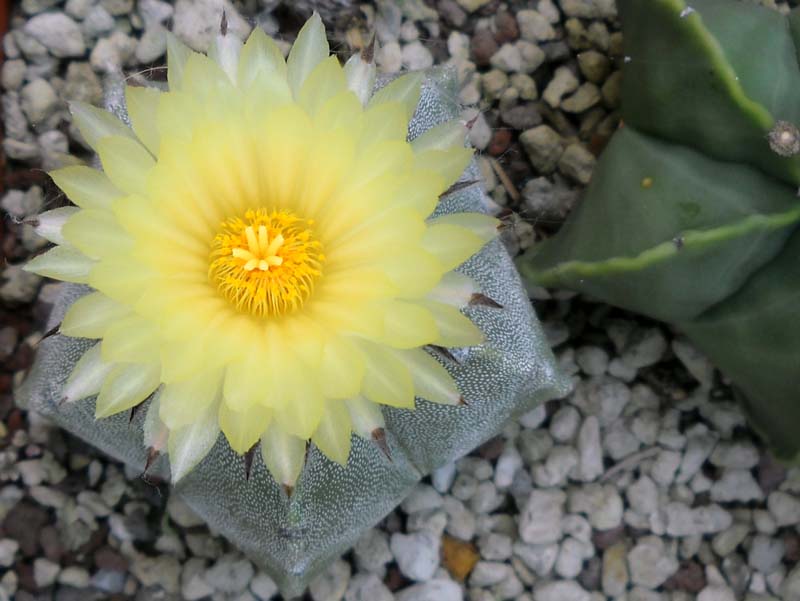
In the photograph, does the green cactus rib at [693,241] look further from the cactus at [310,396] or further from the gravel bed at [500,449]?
the gravel bed at [500,449]

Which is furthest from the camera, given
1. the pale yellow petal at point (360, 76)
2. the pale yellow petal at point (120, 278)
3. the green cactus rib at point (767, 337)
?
the green cactus rib at point (767, 337)

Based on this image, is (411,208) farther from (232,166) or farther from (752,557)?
(752,557)

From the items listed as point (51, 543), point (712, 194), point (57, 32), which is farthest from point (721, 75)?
point (51, 543)

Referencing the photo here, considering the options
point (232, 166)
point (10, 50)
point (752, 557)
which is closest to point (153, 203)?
point (232, 166)

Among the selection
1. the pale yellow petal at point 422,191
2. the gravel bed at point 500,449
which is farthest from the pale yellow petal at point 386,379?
the gravel bed at point 500,449

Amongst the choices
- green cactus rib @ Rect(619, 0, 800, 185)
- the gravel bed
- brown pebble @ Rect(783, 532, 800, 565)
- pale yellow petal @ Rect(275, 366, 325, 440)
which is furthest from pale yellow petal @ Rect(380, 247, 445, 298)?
brown pebble @ Rect(783, 532, 800, 565)

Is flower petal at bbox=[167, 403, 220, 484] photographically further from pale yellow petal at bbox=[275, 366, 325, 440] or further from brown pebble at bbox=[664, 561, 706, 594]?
brown pebble at bbox=[664, 561, 706, 594]

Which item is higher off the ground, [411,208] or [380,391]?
[411,208]
